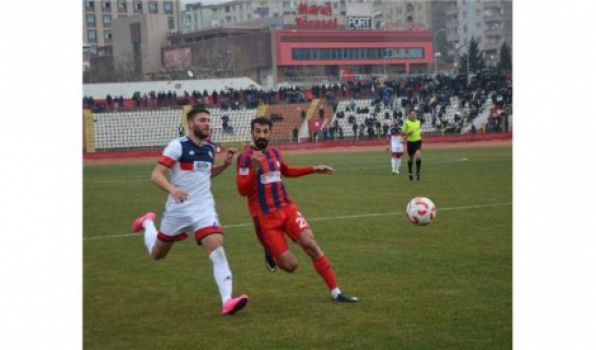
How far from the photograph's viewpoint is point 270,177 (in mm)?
5598

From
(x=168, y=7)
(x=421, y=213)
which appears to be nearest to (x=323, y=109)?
(x=421, y=213)

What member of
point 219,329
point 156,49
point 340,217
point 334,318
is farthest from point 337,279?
point 340,217

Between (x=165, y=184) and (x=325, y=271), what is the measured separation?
120cm

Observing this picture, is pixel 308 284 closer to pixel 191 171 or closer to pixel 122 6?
pixel 191 171

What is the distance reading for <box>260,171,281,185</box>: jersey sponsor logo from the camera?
5578mm

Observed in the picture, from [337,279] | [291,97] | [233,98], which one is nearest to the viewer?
[337,279]

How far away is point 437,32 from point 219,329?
388cm

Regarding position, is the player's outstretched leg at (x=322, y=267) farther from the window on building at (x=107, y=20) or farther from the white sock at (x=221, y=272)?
the window on building at (x=107, y=20)

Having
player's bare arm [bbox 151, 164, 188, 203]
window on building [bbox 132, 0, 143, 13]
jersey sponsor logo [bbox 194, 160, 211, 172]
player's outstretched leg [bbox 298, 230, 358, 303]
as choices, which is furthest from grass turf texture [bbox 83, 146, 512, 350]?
window on building [bbox 132, 0, 143, 13]

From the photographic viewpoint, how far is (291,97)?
7.56 meters

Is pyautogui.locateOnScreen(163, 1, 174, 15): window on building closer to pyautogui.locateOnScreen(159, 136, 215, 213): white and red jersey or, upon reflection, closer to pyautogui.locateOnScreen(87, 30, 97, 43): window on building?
pyautogui.locateOnScreen(87, 30, 97, 43): window on building

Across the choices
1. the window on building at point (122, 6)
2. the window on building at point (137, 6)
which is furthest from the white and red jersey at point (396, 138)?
the window on building at point (122, 6)

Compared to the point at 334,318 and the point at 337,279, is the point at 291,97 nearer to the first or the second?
the point at 337,279
